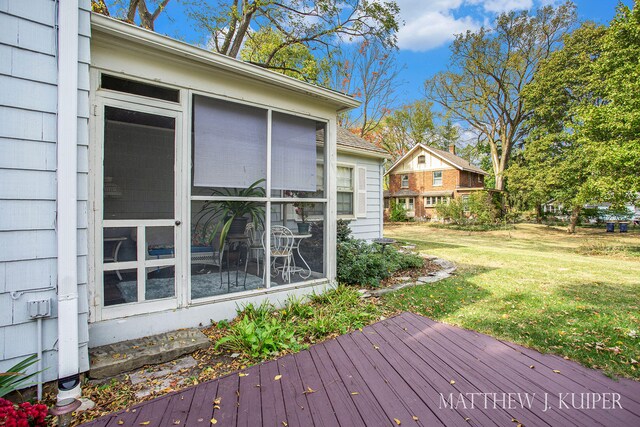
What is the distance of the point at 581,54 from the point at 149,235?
2231 cm

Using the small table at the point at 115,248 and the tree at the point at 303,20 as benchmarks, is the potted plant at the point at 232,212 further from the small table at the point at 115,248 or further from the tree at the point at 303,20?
the tree at the point at 303,20

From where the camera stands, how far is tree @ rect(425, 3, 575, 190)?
19031mm

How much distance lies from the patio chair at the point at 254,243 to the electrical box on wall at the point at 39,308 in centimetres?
189

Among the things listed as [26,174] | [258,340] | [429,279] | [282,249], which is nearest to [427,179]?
[429,279]

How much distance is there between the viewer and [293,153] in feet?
13.5

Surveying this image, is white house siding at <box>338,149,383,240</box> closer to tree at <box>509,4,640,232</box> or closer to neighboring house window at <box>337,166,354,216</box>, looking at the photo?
neighboring house window at <box>337,166,354,216</box>

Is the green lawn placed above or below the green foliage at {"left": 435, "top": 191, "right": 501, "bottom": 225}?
below

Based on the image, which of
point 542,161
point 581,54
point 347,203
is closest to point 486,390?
point 347,203

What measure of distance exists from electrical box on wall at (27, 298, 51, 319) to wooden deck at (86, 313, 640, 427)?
0.88 m

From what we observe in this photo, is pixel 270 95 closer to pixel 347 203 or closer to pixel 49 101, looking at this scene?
pixel 49 101

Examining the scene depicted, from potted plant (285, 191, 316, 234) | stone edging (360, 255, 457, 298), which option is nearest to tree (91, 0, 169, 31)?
potted plant (285, 191, 316, 234)

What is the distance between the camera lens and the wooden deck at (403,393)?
1959mm

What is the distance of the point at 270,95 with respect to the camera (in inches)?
151

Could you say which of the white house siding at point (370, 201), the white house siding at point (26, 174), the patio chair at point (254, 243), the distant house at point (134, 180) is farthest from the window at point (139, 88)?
the white house siding at point (370, 201)
